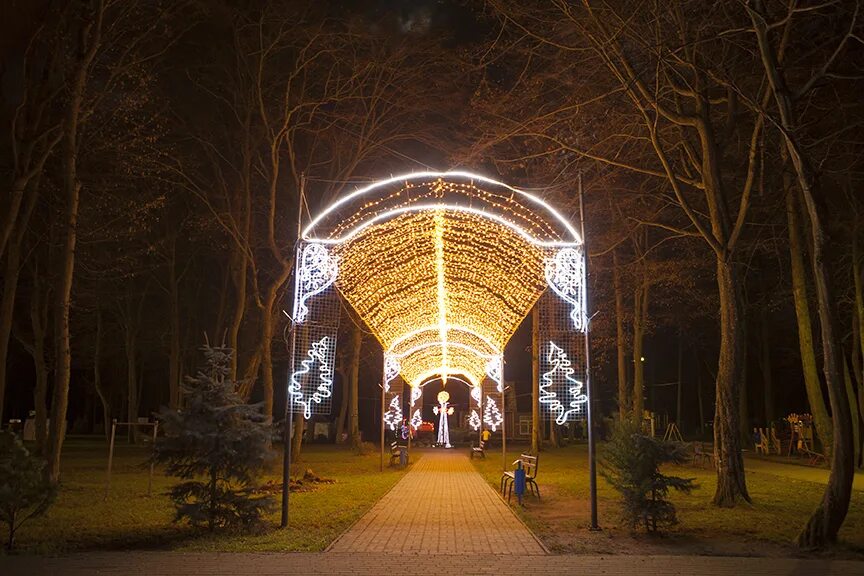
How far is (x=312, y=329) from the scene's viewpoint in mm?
13617

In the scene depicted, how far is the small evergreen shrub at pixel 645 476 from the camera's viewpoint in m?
9.21

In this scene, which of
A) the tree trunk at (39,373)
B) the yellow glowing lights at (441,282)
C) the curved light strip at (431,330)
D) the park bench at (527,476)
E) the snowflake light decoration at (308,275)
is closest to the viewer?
the snowflake light decoration at (308,275)

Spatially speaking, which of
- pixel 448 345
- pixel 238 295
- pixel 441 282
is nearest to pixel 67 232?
pixel 238 295

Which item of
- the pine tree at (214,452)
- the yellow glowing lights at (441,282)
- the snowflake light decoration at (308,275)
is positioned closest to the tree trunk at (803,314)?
the yellow glowing lights at (441,282)

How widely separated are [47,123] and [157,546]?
34.9 feet

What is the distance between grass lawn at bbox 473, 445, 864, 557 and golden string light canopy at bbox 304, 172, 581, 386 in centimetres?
442

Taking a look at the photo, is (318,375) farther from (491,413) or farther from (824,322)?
(491,413)

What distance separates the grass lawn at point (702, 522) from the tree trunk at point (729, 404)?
0.37m

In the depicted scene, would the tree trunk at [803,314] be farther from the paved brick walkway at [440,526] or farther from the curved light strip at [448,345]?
the curved light strip at [448,345]

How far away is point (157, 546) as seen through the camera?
8.44 metres

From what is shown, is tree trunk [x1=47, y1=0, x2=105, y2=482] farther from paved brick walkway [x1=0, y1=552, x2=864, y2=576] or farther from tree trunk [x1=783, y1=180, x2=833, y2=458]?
tree trunk [x1=783, y1=180, x2=833, y2=458]

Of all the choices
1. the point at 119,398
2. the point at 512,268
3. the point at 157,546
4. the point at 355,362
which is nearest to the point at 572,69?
the point at 512,268

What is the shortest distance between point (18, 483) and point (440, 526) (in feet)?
17.6

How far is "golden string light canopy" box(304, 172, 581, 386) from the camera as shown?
13.1 metres
